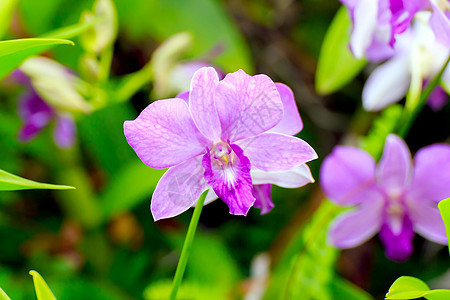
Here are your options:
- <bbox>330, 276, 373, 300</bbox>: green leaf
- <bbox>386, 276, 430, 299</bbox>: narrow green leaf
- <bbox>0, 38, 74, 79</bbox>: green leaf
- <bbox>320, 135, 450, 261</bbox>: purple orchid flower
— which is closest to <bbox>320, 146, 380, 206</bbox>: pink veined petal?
<bbox>320, 135, 450, 261</bbox>: purple orchid flower

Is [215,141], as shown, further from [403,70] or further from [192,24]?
[192,24]

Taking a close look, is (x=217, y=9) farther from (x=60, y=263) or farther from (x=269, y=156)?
(x=269, y=156)

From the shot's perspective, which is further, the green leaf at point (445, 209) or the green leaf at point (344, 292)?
the green leaf at point (344, 292)

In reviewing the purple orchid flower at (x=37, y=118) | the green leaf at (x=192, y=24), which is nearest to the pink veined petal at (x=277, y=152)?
the purple orchid flower at (x=37, y=118)

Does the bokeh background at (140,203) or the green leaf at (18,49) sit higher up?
the green leaf at (18,49)

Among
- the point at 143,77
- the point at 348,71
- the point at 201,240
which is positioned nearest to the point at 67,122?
the point at 143,77

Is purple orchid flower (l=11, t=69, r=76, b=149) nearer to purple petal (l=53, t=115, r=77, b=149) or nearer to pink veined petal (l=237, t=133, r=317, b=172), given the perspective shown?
purple petal (l=53, t=115, r=77, b=149)

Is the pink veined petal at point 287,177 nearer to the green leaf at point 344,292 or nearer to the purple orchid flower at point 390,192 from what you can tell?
the purple orchid flower at point 390,192
